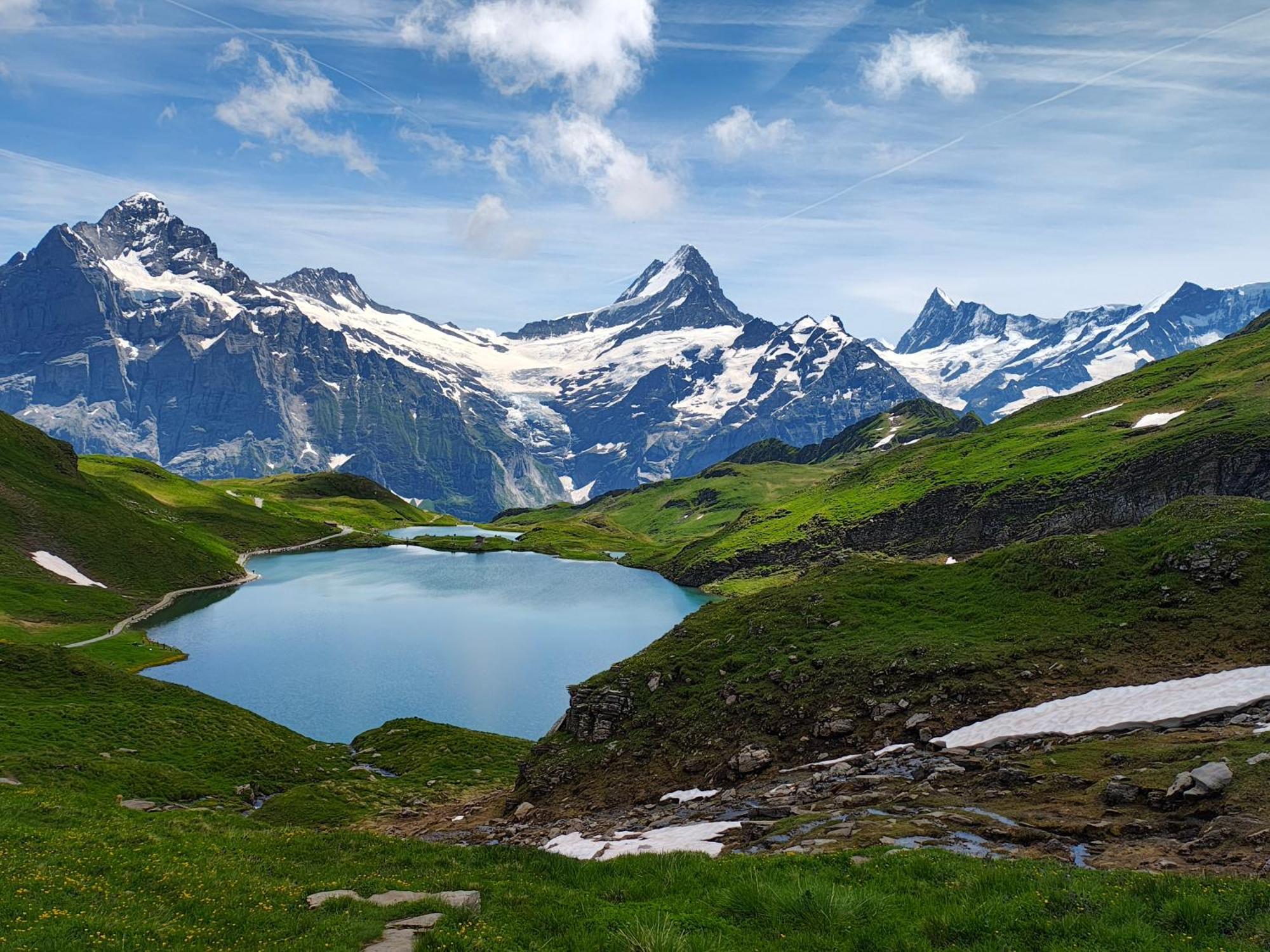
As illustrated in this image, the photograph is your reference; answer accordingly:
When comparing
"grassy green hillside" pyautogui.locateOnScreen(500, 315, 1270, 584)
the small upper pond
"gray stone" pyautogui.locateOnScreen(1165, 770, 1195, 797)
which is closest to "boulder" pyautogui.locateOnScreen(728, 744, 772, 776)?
"gray stone" pyautogui.locateOnScreen(1165, 770, 1195, 797)

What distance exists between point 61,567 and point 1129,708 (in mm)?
166865

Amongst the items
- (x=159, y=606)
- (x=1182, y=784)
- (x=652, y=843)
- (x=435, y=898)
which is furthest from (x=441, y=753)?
(x=159, y=606)

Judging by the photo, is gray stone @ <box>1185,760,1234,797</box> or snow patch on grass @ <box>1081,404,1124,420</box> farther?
snow patch on grass @ <box>1081,404,1124,420</box>

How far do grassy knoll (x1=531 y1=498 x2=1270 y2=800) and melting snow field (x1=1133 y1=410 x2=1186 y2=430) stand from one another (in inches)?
5392

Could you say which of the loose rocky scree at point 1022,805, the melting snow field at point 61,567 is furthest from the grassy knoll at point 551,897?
the melting snow field at point 61,567

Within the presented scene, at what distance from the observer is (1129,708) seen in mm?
30203

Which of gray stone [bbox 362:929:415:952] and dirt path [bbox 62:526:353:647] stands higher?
dirt path [bbox 62:526:353:647]

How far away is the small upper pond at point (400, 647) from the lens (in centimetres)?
8788

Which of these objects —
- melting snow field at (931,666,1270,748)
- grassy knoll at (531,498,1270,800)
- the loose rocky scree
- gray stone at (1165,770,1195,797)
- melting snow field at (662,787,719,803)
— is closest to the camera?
the loose rocky scree

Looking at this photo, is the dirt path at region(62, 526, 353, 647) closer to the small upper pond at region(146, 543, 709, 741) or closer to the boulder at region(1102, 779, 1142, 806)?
Result: the small upper pond at region(146, 543, 709, 741)

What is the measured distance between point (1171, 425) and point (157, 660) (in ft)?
643

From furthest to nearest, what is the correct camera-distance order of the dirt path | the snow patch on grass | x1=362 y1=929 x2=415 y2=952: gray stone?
the snow patch on grass, the dirt path, x1=362 y1=929 x2=415 y2=952: gray stone

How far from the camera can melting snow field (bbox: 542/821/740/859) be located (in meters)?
24.1

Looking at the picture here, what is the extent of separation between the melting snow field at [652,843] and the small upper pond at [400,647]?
54.0 m
